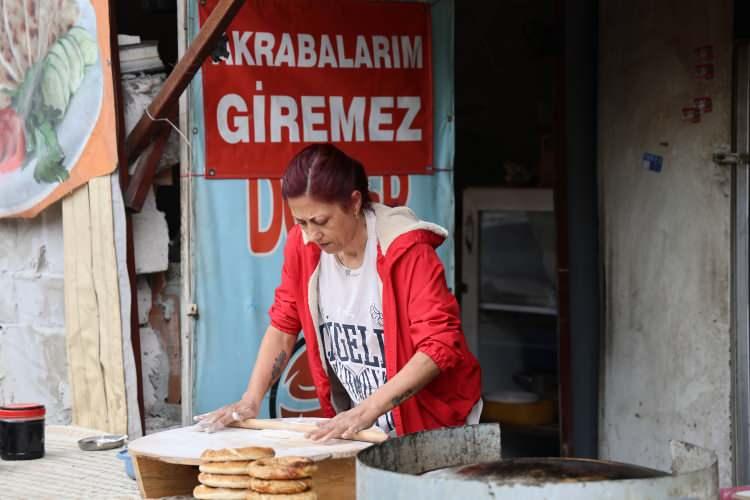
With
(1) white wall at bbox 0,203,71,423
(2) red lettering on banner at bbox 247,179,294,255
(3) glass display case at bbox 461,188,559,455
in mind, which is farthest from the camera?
(3) glass display case at bbox 461,188,559,455

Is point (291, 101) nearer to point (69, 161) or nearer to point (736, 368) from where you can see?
point (69, 161)

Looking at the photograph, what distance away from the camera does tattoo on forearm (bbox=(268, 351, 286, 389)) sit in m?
4.01

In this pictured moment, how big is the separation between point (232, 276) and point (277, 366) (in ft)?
2.59

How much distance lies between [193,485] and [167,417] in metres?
1.59

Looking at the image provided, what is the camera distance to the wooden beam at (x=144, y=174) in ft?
15.3

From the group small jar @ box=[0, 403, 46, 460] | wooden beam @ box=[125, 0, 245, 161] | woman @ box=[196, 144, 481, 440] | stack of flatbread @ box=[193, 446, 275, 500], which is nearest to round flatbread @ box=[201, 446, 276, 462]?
stack of flatbread @ box=[193, 446, 275, 500]

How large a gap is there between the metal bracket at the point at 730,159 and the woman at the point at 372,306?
2.14m

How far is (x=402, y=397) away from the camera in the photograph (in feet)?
11.3

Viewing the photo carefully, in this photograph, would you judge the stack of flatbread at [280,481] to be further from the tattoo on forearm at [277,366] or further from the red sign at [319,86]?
the red sign at [319,86]

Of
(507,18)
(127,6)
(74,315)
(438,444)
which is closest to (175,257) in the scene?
(74,315)

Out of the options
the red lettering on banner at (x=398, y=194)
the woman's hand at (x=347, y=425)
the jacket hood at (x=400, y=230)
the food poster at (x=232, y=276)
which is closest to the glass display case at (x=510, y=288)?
the red lettering on banner at (x=398, y=194)

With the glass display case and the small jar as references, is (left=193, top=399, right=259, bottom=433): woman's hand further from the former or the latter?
the glass display case

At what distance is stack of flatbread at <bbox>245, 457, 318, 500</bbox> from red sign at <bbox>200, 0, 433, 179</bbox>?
2035 mm

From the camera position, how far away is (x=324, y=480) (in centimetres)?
314
